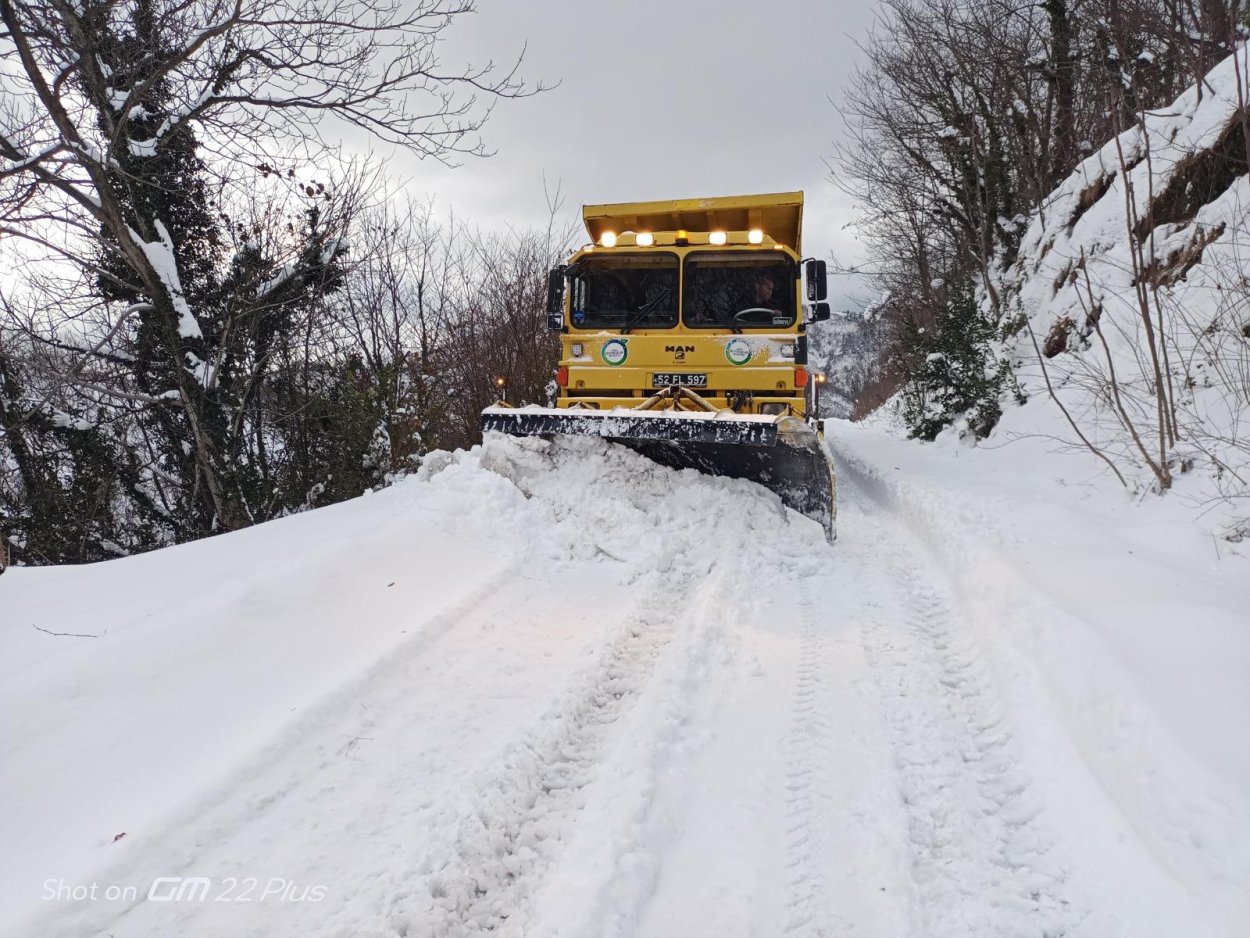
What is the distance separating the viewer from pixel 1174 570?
359cm

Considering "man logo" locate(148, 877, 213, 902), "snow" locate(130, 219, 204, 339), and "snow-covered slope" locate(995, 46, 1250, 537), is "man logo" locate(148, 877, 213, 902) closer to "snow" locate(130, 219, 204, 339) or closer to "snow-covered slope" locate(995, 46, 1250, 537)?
"snow-covered slope" locate(995, 46, 1250, 537)

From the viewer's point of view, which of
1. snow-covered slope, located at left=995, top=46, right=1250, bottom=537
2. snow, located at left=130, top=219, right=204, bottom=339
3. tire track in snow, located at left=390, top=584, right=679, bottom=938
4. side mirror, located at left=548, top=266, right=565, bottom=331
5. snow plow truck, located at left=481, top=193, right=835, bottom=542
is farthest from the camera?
snow, located at left=130, top=219, right=204, bottom=339

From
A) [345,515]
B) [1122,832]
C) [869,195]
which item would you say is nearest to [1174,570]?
[1122,832]

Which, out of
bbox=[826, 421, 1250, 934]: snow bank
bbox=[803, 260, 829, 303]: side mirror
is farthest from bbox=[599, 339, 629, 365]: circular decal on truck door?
bbox=[826, 421, 1250, 934]: snow bank

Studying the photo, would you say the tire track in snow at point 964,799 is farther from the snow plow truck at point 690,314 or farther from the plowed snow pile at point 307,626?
the snow plow truck at point 690,314

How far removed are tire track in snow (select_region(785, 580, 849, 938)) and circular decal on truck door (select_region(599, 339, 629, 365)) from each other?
3951 millimetres

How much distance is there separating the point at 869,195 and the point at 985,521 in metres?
12.9

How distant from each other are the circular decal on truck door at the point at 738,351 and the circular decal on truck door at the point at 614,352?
1.04 meters

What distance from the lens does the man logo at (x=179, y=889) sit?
1855mm

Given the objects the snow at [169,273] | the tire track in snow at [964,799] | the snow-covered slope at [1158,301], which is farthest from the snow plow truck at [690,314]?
the snow at [169,273]

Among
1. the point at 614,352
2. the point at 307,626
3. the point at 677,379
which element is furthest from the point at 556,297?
the point at 307,626

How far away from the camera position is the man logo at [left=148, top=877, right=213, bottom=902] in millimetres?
1855

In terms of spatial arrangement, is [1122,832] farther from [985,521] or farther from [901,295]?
[901,295]

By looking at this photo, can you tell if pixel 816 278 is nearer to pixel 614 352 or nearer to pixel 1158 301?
pixel 614 352
